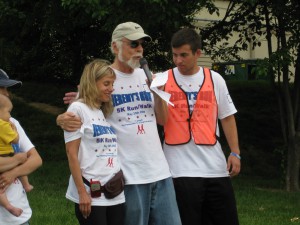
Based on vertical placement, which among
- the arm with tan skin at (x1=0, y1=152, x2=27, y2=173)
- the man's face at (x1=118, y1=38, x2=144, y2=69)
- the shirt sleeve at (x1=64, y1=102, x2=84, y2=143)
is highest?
the man's face at (x1=118, y1=38, x2=144, y2=69)

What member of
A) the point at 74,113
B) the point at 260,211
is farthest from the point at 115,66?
the point at 260,211

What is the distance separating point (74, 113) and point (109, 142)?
0.28 m

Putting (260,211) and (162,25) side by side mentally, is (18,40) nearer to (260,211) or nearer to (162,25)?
(162,25)

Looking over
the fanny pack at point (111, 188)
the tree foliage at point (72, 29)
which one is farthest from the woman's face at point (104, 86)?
the tree foliage at point (72, 29)

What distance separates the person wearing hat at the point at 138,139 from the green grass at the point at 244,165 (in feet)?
9.62

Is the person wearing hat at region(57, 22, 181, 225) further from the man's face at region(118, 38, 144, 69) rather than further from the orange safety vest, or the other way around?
the orange safety vest

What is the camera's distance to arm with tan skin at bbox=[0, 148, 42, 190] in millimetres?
3787

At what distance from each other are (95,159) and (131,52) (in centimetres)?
76

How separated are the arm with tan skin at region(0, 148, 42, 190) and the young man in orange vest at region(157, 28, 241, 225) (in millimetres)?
1070

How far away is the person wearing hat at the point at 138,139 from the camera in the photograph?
4.30m

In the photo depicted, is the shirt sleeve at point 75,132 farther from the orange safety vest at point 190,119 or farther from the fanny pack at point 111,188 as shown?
the orange safety vest at point 190,119

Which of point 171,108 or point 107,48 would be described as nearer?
point 171,108

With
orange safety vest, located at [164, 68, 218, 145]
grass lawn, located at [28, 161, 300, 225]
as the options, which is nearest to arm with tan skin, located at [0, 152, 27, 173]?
orange safety vest, located at [164, 68, 218, 145]

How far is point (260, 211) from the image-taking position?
8359 mm
